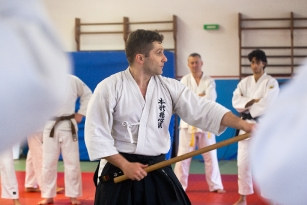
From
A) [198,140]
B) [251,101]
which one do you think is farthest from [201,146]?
[251,101]

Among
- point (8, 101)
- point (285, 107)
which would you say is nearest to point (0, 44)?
point (8, 101)

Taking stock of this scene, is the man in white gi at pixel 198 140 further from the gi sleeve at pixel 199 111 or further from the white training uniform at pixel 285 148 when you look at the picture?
the white training uniform at pixel 285 148

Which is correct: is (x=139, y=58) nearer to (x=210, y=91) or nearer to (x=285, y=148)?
(x=285, y=148)

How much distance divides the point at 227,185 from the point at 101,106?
12.8ft

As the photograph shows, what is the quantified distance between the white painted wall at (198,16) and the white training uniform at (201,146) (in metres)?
2.89

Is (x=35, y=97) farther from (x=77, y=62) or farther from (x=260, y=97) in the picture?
(x=77, y=62)

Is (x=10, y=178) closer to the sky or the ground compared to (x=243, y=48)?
closer to the ground

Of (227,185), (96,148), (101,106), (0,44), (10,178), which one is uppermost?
(0,44)

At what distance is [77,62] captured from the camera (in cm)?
841

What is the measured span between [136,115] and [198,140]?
3375 millimetres

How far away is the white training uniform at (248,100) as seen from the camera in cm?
566

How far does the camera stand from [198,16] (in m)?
9.68

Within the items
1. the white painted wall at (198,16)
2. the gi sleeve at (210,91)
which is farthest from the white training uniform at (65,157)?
the white painted wall at (198,16)

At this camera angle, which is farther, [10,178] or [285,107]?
[10,178]
